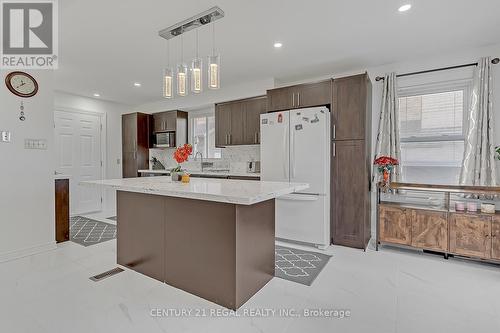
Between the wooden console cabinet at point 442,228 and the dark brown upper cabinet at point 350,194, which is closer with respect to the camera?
the wooden console cabinet at point 442,228

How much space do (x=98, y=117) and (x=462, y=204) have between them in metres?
6.83

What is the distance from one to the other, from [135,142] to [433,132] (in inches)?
225

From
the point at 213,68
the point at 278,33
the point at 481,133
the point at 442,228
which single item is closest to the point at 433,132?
the point at 481,133

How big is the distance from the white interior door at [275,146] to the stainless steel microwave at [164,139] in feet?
9.02

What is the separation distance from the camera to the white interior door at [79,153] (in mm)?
5285

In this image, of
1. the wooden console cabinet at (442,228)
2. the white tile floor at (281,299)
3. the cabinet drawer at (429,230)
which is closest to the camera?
the white tile floor at (281,299)

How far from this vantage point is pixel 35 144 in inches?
125

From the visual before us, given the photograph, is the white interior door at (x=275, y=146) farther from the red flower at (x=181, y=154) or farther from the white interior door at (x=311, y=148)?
the red flower at (x=181, y=154)

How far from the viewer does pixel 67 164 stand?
211 inches

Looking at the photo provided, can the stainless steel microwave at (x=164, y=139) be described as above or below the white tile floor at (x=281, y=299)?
above

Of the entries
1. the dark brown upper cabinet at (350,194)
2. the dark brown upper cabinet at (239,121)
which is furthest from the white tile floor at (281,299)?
the dark brown upper cabinet at (239,121)

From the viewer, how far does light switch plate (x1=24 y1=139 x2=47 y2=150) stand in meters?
3.11

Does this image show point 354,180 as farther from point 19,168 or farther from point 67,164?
point 67,164

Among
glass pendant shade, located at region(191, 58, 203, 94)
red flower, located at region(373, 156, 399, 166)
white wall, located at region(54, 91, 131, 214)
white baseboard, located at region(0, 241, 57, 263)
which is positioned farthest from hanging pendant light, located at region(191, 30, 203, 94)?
white wall, located at region(54, 91, 131, 214)
